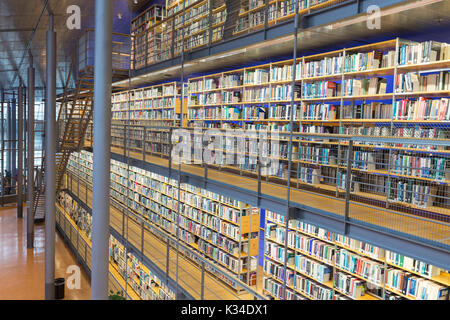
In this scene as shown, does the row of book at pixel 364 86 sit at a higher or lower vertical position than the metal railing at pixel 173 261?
higher

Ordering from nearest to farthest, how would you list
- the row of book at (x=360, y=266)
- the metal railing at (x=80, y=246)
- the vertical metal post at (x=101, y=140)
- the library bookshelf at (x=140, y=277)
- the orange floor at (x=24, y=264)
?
the vertical metal post at (x=101, y=140), the row of book at (x=360, y=266), the library bookshelf at (x=140, y=277), the orange floor at (x=24, y=264), the metal railing at (x=80, y=246)

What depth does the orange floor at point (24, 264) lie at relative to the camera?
690 centimetres

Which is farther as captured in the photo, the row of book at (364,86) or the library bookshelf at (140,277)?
the library bookshelf at (140,277)

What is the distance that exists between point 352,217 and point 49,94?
16.3 feet

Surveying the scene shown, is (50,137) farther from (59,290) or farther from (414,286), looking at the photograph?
(414,286)

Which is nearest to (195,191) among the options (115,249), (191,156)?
(191,156)

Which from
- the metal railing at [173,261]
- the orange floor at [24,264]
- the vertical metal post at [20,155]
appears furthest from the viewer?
the vertical metal post at [20,155]

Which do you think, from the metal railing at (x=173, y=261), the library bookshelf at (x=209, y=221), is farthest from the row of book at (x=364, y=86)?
the metal railing at (x=173, y=261)

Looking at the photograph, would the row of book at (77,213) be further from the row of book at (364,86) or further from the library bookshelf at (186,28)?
the row of book at (364,86)

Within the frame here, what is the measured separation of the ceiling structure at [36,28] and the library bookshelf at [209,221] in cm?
293

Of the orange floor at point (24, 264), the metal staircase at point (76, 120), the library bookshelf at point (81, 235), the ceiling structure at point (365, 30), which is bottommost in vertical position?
the orange floor at point (24, 264)

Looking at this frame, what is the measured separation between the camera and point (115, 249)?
841 centimetres

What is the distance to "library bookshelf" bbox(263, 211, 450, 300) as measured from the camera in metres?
3.36
